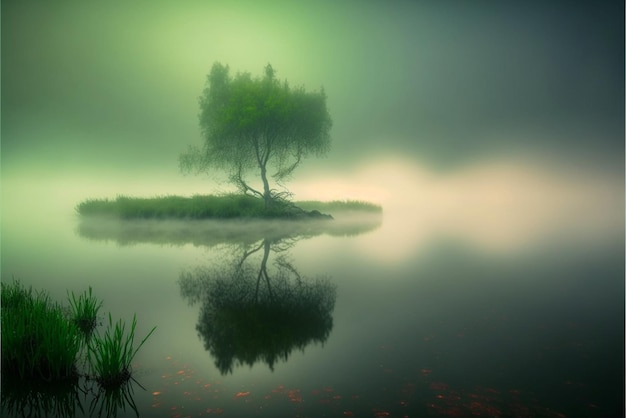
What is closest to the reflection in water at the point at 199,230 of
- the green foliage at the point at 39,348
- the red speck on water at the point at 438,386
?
the green foliage at the point at 39,348

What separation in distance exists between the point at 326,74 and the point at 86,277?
21.5 m

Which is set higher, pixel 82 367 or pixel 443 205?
pixel 443 205

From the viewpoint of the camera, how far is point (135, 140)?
24984 millimetres

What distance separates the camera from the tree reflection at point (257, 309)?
4914 millimetres

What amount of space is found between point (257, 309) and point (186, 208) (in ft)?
55.3

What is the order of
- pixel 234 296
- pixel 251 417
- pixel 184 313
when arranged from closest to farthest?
1. pixel 251 417
2. pixel 184 313
3. pixel 234 296

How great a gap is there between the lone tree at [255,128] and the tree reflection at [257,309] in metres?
12.6

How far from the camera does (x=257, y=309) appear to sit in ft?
21.6

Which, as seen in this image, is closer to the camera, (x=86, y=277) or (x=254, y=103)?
(x=86, y=277)

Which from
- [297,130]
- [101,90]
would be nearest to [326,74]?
[297,130]

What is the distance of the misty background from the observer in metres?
23.1

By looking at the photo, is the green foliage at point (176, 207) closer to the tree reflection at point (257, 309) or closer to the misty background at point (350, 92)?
the misty background at point (350, 92)

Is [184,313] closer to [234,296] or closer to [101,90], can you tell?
[234,296]

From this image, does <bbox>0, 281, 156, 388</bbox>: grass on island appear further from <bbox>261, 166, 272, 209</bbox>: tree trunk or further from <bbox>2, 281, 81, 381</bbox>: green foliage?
<bbox>261, 166, 272, 209</bbox>: tree trunk
